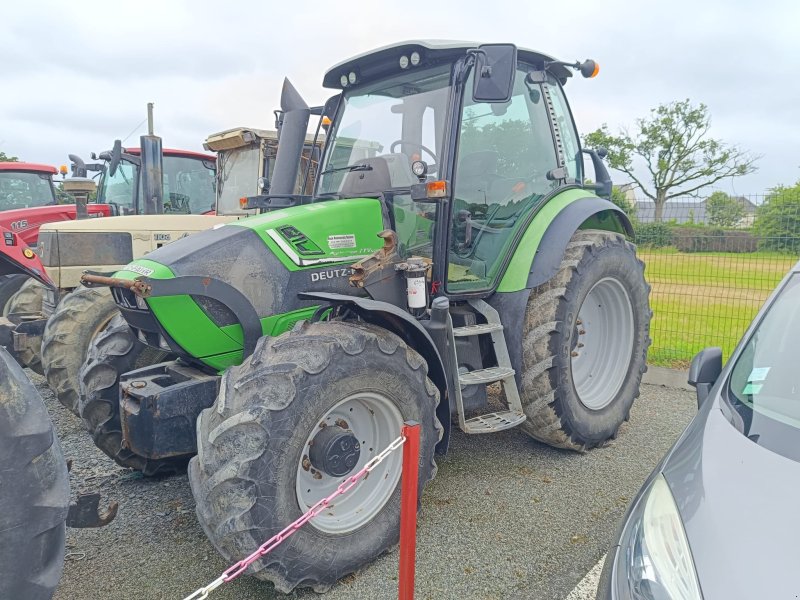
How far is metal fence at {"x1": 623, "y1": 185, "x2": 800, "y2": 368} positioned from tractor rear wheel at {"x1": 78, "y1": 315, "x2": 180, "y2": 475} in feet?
16.0

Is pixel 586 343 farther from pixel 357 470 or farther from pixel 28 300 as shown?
pixel 28 300

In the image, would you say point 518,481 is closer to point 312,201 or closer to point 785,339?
point 785,339

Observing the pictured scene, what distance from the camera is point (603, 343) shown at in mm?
4395

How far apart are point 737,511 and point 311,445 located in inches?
65.5

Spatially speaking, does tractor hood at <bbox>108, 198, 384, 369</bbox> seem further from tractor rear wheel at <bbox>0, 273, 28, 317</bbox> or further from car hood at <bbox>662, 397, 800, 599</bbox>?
tractor rear wheel at <bbox>0, 273, 28, 317</bbox>

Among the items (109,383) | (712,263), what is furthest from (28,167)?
(712,263)

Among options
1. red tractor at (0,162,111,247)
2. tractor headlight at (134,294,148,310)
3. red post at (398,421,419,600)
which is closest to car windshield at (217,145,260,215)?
red tractor at (0,162,111,247)

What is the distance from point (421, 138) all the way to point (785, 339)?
7.17 ft

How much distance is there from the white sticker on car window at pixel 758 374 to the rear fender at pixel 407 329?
4.53 feet

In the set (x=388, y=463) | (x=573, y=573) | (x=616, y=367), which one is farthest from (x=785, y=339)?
(x=616, y=367)

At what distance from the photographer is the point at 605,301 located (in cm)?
436

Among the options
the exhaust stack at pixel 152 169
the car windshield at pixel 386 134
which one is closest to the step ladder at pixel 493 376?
the car windshield at pixel 386 134

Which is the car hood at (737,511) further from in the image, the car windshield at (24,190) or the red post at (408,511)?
the car windshield at (24,190)

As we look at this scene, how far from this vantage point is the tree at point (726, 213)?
6.07 m
